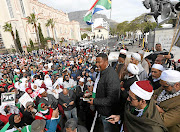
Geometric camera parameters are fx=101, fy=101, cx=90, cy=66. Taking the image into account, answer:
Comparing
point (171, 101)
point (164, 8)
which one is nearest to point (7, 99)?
point (171, 101)

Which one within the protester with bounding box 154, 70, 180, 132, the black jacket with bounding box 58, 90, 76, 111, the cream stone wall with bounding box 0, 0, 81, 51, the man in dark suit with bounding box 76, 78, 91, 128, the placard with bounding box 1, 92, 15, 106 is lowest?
the man in dark suit with bounding box 76, 78, 91, 128

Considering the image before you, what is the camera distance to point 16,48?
28.4 m

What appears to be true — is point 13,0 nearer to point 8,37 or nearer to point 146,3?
point 8,37

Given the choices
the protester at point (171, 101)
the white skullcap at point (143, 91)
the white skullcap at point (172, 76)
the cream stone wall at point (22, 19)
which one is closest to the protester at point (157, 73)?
the protester at point (171, 101)

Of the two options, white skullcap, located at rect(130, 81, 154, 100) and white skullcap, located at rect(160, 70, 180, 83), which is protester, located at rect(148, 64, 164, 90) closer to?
white skullcap, located at rect(160, 70, 180, 83)

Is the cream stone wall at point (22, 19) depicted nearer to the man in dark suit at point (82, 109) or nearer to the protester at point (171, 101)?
the man in dark suit at point (82, 109)

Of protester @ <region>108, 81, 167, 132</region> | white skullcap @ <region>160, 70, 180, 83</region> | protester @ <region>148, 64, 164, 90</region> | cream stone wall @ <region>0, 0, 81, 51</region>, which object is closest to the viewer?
protester @ <region>108, 81, 167, 132</region>

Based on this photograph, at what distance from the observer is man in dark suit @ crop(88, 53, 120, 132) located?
185 centimetres

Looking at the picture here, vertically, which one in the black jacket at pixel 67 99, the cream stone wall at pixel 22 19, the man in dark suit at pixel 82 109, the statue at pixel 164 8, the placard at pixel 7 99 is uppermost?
the cream stone wall at pixel 22 19

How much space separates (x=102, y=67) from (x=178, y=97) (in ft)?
4.07

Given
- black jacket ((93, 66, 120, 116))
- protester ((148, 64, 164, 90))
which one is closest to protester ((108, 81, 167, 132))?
black jacket ((93, 66, 120, 116))

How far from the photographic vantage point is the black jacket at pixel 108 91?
1.84 metres

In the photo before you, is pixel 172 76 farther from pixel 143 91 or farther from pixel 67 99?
pixel 67 99

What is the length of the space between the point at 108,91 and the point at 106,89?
0.08 meters
